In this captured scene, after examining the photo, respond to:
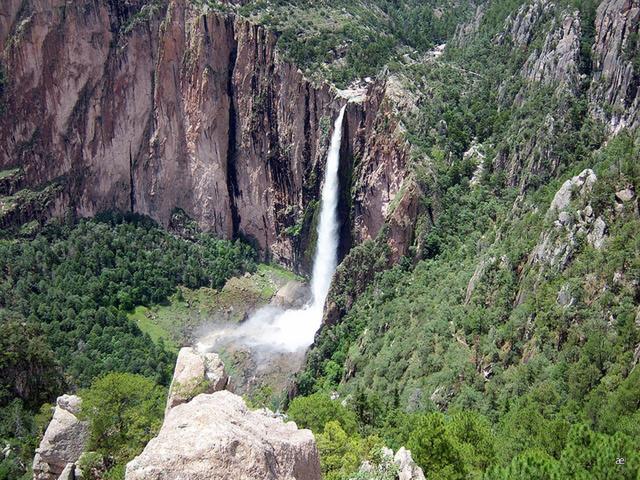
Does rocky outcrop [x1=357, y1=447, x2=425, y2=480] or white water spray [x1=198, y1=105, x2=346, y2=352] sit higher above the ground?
rocky outcrop [x1=357, y1=447, x2=425, y2=480]

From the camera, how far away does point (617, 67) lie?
59.6m

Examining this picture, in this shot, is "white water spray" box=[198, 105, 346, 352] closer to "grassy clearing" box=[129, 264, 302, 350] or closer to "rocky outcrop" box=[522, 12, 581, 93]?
"grassy clearing" box=[129, 264, 302, 350]

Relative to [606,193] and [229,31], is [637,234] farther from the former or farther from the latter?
[229,31]

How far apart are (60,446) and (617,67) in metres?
54.3

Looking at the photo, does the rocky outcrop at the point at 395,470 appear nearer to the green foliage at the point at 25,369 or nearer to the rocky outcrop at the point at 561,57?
the green foliage at the point at 25,369

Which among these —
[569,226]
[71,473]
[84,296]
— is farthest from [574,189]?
[84,296]

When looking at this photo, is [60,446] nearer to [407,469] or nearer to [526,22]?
[407,469]

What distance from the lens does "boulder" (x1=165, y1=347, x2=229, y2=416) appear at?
84.5 feet

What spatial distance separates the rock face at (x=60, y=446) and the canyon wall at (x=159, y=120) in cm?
5868

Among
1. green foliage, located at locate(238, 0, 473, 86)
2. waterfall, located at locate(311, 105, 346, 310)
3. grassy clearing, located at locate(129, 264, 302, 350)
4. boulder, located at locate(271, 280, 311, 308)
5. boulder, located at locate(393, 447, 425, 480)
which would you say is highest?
green foliage, located at locate(238, 0, 473, 86)

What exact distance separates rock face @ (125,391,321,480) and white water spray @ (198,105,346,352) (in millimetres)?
58842

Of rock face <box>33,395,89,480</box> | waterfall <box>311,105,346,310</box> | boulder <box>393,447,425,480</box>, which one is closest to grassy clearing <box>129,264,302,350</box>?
waterfall <box>311,105,346,310</box>

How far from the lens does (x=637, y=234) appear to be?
4162cm

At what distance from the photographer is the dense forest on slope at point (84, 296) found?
210ft
